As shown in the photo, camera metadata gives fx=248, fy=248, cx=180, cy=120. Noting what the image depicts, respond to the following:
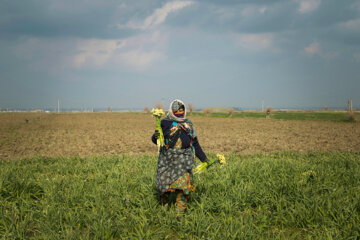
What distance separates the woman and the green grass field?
0.40 m

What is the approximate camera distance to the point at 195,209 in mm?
4082

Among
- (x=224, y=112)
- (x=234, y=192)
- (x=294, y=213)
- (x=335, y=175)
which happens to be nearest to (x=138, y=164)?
(x=234, y=192)

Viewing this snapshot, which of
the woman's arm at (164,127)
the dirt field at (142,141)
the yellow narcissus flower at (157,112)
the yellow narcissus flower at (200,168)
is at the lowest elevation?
the dirt field at (142,141)

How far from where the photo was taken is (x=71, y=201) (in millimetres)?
4465

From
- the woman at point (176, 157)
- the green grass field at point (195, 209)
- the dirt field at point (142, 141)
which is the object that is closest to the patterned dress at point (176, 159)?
the woman at point (176, 157)

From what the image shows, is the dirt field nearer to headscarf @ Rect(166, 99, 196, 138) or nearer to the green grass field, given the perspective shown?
the green grass field

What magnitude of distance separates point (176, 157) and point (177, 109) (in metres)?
0.77

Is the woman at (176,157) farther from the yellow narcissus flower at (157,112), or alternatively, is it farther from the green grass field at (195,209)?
the green grass field at (195,209)

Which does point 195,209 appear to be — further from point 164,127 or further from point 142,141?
point 142,141

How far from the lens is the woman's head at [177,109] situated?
396cm

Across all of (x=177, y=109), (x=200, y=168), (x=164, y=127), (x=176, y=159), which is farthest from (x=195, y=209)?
(x=177, y=109)

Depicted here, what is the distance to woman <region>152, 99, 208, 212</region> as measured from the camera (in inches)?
153

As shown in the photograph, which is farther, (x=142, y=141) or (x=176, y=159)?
(x=142, y=141)

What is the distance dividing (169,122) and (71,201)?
2311 millimetres
